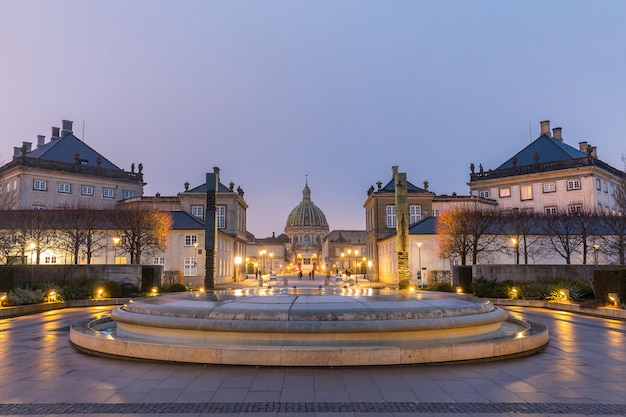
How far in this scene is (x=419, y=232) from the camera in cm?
5459

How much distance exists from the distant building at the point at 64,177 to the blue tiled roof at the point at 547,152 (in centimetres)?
7234

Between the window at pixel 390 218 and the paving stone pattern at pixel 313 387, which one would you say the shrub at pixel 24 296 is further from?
the window at pixel 390 218

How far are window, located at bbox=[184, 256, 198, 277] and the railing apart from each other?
113 ft

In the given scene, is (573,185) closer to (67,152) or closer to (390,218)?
(390,218)

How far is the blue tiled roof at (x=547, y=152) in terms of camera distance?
76.1 metres

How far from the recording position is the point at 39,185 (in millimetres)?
70125

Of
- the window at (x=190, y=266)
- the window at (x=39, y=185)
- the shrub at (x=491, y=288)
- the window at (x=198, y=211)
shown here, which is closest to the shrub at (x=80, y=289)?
the window at (x=190, y=266)

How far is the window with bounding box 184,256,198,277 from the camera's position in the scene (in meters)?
53.4

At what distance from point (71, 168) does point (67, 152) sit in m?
5.35

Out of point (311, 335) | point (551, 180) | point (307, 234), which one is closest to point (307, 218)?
point (307, 234)

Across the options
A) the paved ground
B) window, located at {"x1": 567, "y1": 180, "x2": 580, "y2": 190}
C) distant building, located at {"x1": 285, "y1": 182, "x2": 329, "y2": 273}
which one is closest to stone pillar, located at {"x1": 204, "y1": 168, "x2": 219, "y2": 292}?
Result: the paved ground

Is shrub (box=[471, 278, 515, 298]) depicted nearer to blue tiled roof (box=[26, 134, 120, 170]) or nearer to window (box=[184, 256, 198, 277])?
window (box=[184, 256, 198, 277])

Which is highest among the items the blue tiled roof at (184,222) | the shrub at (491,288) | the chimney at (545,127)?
the chimney at (545,127)

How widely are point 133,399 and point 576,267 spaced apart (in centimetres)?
3110
